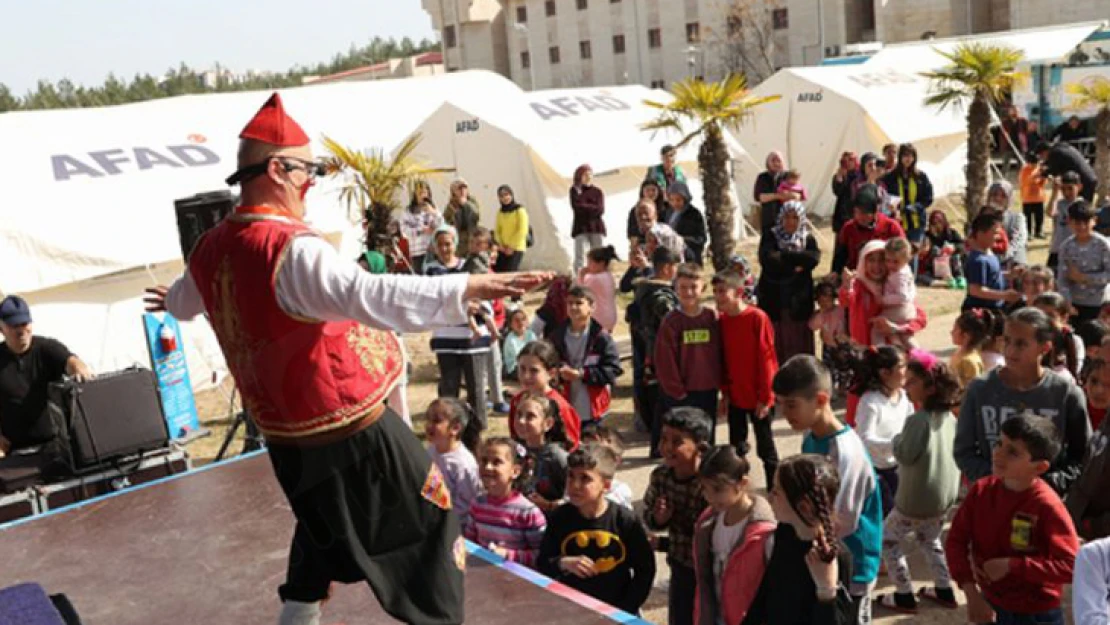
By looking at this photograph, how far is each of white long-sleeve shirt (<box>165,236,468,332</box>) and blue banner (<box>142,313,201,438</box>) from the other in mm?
6861

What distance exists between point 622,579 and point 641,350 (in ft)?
13.8

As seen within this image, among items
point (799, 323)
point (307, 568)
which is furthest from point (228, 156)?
point (307, 568)

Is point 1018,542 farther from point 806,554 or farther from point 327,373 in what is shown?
point 327,373

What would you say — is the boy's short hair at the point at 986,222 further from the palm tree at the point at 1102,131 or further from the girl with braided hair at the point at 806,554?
the palm tree at the point at 1102,131

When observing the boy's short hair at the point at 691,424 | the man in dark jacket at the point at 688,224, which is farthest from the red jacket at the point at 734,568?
the man in dark jacket at the point at 688,224

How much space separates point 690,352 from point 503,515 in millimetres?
2259

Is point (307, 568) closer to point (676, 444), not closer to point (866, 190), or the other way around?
point (676, 444)

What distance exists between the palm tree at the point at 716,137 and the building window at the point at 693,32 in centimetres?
3631

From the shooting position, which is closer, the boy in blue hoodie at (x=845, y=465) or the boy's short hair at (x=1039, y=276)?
the boy in blue hoodie at (x=845, y=465)

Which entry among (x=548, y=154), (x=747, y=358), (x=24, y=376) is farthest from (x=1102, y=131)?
(x=24, y=376)

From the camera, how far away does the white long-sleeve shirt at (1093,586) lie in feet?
10.9

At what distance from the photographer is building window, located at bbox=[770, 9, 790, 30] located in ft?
149

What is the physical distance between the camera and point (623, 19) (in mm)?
50656

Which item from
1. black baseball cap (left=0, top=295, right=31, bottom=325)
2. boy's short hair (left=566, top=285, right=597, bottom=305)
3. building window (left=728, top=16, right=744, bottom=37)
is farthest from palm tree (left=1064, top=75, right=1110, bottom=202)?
building window (left=728, top=16, right=744, bottom=37)
